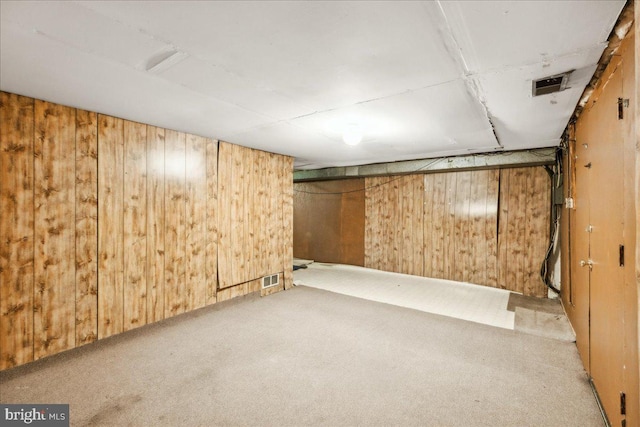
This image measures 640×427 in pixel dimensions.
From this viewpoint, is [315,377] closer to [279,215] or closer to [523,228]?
[279,215]

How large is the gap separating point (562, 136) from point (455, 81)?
2936 mm

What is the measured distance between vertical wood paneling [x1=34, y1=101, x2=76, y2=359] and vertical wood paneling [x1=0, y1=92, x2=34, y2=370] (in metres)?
0.05

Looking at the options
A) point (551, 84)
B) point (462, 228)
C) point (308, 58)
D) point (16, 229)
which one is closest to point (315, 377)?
point (308, 58)

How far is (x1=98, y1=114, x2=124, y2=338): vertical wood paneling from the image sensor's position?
3.13m

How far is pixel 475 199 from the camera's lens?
5.75 metres

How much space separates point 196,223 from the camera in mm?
4078

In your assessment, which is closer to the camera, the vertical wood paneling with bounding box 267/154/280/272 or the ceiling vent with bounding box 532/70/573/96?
the ceiling vent with bounding box 532/70/573/96

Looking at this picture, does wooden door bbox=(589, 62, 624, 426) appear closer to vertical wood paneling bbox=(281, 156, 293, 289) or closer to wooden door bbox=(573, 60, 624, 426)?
wooden door bbox=(573, 60, 624, 426)

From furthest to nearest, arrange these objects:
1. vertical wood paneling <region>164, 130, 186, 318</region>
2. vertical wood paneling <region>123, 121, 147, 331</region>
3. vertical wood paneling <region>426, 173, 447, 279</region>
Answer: vertical wood paneling <region>426, 173, 447, 279</region>
vertical wood paneling <region>164, 130, 186, 318</region>
vertical wood paneling <region>123, 121, 147, 331</region>

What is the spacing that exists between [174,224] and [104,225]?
0.79 m

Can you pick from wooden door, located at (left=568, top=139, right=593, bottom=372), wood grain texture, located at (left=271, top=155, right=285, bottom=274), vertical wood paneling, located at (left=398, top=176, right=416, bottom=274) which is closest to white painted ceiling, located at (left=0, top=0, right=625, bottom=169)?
wooden door, located at (left=568, top=139, right=593, bottom=372)

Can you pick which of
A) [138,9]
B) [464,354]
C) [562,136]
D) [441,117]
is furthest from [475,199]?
[138,9]

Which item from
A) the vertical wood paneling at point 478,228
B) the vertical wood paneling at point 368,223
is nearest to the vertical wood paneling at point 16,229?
the vertical wood paneling at point 368,223

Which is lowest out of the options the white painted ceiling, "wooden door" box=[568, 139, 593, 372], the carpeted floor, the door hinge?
the carpeted floor
